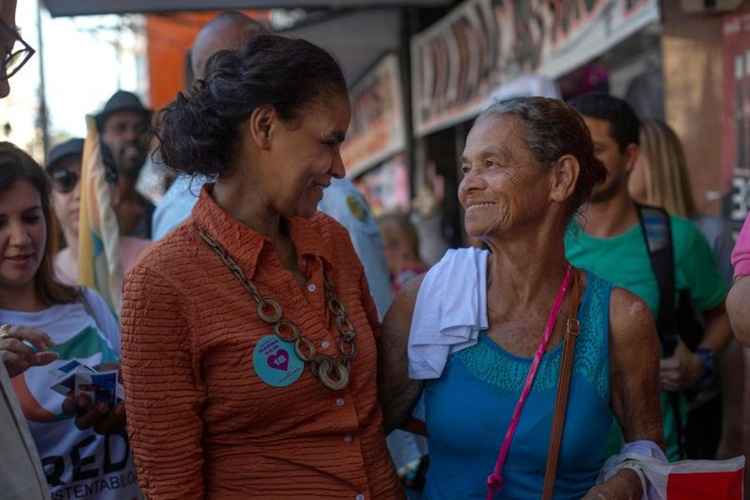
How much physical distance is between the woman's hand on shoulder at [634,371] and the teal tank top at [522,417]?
0.12 feet

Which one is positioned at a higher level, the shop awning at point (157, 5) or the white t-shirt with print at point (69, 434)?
the shop awning at point (157, 5)

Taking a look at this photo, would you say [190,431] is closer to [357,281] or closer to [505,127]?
[357,281]

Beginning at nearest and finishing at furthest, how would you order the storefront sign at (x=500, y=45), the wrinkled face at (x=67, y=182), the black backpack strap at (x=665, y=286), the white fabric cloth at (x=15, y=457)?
the white fabric cloth at (x=15, y=457), the black backpack strap at (x=665, y=286), the wrinkled face at (x=67, y=182), the storefront sign at (x=500, y=45)

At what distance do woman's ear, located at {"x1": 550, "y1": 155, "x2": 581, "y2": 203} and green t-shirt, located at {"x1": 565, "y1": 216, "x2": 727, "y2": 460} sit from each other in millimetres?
895

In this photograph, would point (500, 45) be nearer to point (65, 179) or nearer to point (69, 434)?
point (65, 179)

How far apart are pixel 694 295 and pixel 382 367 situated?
1475mm

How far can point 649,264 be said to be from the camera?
3.48 m

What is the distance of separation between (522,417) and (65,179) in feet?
8.44

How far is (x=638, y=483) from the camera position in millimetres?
2359

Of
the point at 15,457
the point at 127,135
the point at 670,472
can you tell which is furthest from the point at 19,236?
the point at 127,135

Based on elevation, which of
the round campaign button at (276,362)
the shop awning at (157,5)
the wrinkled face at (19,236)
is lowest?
the round campaign button at (276,362)

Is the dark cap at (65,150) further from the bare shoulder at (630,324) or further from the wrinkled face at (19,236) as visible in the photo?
the bare shoulder at (630,324)

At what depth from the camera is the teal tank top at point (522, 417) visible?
2408 millimetres

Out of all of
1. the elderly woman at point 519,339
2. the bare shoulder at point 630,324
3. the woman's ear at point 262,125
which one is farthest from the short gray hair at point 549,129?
the woman's ear at point 262,125
